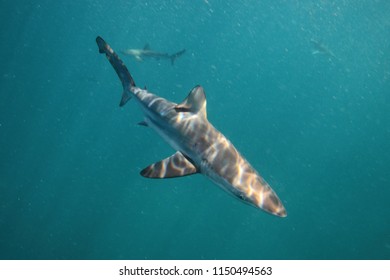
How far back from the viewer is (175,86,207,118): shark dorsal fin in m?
6.12

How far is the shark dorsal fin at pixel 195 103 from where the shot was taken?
6121mm

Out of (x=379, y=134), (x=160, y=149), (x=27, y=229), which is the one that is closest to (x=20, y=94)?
(x=160, y=149)

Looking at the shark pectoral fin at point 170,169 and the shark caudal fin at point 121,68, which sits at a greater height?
the shark caudal fin at point 121,68

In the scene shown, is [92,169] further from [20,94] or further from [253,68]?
[253,68]

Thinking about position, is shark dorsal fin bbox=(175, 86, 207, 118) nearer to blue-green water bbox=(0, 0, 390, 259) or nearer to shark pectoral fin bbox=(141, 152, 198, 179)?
shark pectoral fin bbox=(141, 152, 198, 179)

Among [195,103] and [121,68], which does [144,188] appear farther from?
[195,103]

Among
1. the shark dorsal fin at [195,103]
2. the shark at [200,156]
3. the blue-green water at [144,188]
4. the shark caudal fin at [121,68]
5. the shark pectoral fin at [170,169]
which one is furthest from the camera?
the blue-green water at [144,188]

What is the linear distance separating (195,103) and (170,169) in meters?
1.45

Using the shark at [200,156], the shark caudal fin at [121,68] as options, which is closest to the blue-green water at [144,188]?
the shark caudal fin at [121,68]

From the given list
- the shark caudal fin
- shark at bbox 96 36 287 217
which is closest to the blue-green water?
the shark caudal fin

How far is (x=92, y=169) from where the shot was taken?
102 ft

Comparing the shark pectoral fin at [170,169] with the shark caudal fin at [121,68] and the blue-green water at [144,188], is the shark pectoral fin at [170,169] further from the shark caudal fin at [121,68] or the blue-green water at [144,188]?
the blue-green water at [144,188]

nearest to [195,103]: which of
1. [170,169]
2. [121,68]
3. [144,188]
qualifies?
[170,169]
